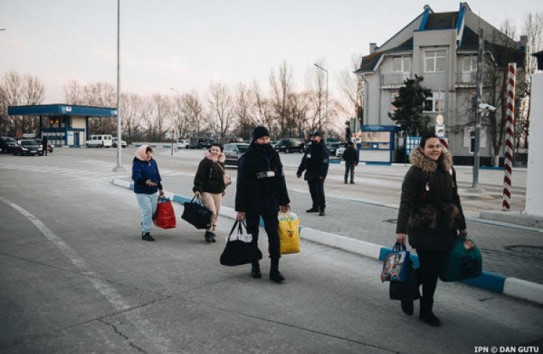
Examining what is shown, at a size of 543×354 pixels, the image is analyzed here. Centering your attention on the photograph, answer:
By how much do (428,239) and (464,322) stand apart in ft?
3.01

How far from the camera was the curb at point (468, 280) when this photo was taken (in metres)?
5.47

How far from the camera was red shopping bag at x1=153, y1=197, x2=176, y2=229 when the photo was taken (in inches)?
328

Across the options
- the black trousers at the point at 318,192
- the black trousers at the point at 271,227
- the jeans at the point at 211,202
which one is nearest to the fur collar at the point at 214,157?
the jeans at the point at 211,202

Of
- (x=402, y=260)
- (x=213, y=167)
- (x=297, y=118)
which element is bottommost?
(x=402, y=260)

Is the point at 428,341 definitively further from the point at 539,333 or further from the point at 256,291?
the point at 256,291

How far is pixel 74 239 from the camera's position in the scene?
27.3ft

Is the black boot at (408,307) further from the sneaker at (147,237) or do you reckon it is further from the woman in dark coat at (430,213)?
the sneaker at (147,237)

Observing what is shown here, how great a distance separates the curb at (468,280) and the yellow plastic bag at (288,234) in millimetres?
1909

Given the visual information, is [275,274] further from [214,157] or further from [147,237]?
[147,237]

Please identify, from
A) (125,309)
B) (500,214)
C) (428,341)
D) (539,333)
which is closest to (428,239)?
(428,341)

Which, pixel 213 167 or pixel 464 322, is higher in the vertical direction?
pixel 213 167

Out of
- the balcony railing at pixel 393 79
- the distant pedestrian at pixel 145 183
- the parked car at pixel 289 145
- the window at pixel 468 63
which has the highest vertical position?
the window at pixel 468 63

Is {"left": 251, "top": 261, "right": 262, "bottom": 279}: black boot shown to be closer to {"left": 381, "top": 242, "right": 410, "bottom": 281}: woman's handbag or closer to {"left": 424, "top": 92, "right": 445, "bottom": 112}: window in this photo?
{"left": 381, "top": 242, "right": 410, "bottom": 281}: woman's handbag

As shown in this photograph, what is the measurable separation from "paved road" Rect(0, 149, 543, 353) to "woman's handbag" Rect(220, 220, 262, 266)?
0.28 m
